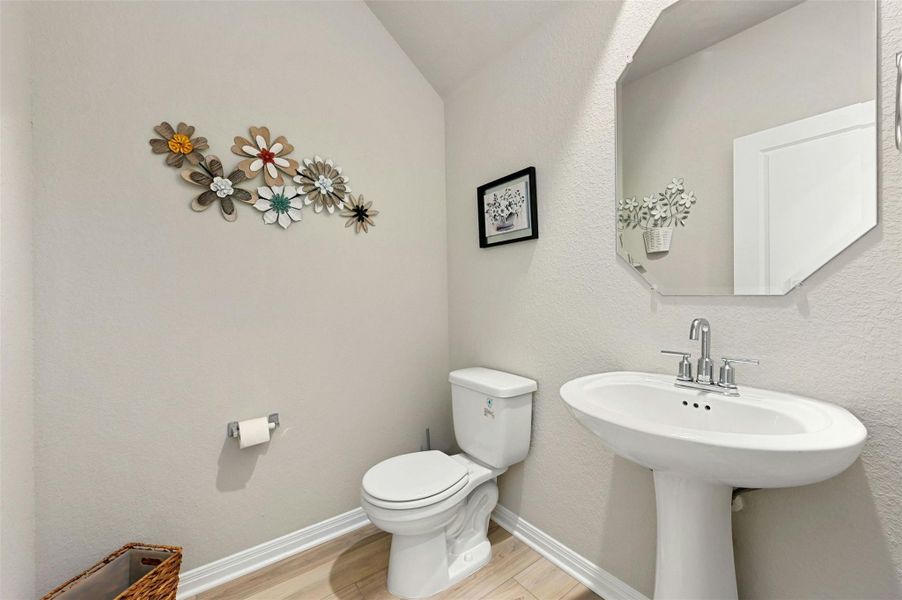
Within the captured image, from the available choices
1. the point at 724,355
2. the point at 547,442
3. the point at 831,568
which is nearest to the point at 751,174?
the point at 724,355

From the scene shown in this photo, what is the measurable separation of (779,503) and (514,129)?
1.60 m

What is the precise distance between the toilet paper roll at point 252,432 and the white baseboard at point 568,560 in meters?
1.13

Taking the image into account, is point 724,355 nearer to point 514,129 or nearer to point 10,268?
point 514,129

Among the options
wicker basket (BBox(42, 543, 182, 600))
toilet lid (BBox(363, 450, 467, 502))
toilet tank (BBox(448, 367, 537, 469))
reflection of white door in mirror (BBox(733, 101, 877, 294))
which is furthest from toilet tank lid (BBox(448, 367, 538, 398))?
wicker basket (BBox(42, 543, 182, 600))

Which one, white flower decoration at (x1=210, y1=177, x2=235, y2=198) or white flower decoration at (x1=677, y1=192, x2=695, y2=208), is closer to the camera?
white flower decoration at (x1=677, y1=192, x2=695, y2=208)

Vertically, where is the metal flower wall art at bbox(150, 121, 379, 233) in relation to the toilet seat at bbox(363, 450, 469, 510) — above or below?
above

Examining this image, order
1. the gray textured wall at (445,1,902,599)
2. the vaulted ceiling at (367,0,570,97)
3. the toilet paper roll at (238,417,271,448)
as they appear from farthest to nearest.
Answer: the vaulted ceiling at (367,0,570,97) → the toilet paper roll at (238,417,271,448) → the gray textured wall at (445,1,902,599)

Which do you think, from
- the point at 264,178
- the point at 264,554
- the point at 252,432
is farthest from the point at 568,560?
the point at 264,178

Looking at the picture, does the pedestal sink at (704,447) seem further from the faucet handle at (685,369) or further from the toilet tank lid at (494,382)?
the toilet tank lid at (494,382)

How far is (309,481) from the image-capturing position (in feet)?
5.58

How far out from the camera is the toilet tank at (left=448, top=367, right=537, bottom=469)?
1.58m

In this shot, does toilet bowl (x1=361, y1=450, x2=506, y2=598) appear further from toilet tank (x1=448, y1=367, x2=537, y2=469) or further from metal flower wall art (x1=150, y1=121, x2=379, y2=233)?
metal flower wall art (x1=150, y1=121, x2=379, y2=233)

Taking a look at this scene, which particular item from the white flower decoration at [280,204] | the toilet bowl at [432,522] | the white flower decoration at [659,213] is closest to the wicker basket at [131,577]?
the toilet bowl at [432,522]

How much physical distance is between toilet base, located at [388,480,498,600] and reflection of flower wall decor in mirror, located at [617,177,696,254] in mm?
1280
